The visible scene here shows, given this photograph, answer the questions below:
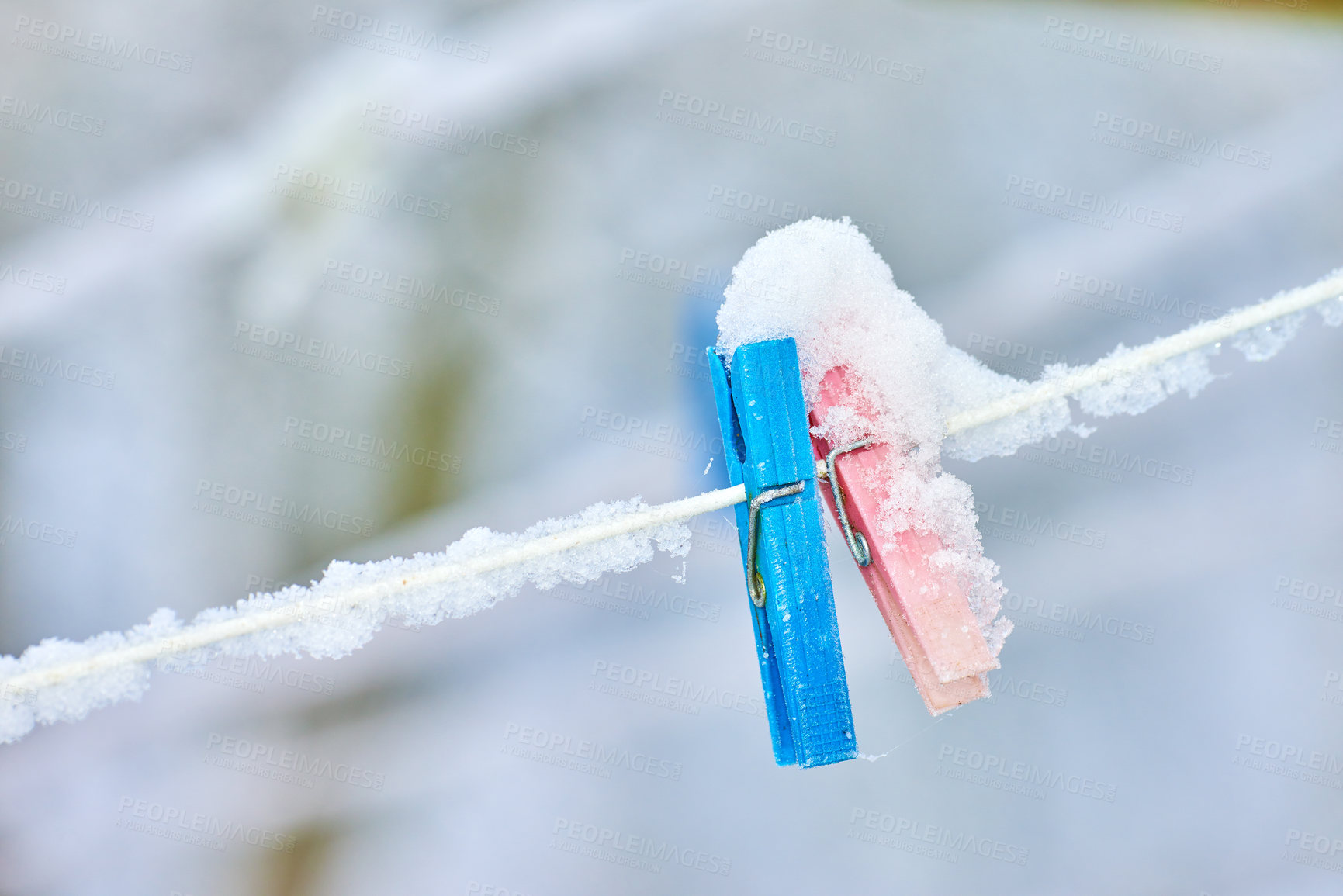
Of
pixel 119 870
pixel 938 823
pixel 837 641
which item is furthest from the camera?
pixel 938 823

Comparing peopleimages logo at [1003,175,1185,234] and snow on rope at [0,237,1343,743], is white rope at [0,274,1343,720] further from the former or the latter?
peopleimages logo at [1003,175,1185,234]

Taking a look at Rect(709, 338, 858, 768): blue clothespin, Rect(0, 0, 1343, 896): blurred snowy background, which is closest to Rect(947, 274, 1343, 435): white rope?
Rect(709, 338, 858, 768): blue clothespin

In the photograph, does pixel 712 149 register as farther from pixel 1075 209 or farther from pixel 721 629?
pixel 721 629

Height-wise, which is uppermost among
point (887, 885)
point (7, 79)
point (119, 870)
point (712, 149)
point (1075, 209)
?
point (7, 79)

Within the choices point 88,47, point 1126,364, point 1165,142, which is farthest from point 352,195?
point 1165,142

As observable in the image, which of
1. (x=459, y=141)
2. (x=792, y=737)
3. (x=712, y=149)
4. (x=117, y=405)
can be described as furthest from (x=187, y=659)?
(x=712, y=149)

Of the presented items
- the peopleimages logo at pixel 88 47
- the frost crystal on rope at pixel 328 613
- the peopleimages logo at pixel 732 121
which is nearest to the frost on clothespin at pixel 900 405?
the frost crystal on rope at pixel 328 613

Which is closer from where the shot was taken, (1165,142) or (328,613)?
(328,613)

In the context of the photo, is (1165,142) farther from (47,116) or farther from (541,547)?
(47,116)
